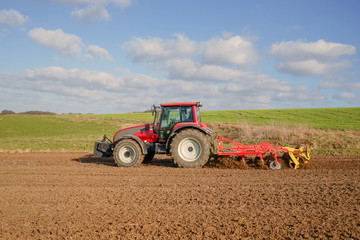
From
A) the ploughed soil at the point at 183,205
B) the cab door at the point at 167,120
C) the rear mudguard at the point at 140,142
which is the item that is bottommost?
the ploughed soil at the point at 183,205

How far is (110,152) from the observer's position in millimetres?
10234

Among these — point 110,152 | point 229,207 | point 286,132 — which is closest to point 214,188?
point 229,207

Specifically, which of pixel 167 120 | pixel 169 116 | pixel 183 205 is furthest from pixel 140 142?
pixel 183 205

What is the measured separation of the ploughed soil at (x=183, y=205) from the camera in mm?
4090

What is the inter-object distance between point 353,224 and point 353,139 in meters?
12.9

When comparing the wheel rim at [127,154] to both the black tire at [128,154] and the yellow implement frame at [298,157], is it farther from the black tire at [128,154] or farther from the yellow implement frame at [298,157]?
the yellow implement frame at [298,157]

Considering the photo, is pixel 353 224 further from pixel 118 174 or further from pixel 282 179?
pixel 118 174

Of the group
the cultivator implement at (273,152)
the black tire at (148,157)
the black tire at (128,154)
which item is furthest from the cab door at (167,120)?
the cultivator implement at (273,152)

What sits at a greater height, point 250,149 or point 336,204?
point 250,149

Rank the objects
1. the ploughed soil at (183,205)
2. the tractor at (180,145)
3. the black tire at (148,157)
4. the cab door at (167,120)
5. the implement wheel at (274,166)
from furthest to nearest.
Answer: the black tire at (148,157)
the cab door at (167,120)
the tractor at (180,145)
the implement wheel at (274,166)
the ploughed soil at (183,205)

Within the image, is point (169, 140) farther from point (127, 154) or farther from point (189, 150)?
point (127, 154)

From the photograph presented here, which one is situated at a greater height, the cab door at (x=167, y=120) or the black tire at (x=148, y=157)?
the cab door at (x=167, y=120)

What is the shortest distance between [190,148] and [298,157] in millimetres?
3434

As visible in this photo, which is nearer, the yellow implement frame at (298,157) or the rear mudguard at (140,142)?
the yellow implement frame at (298,157)
